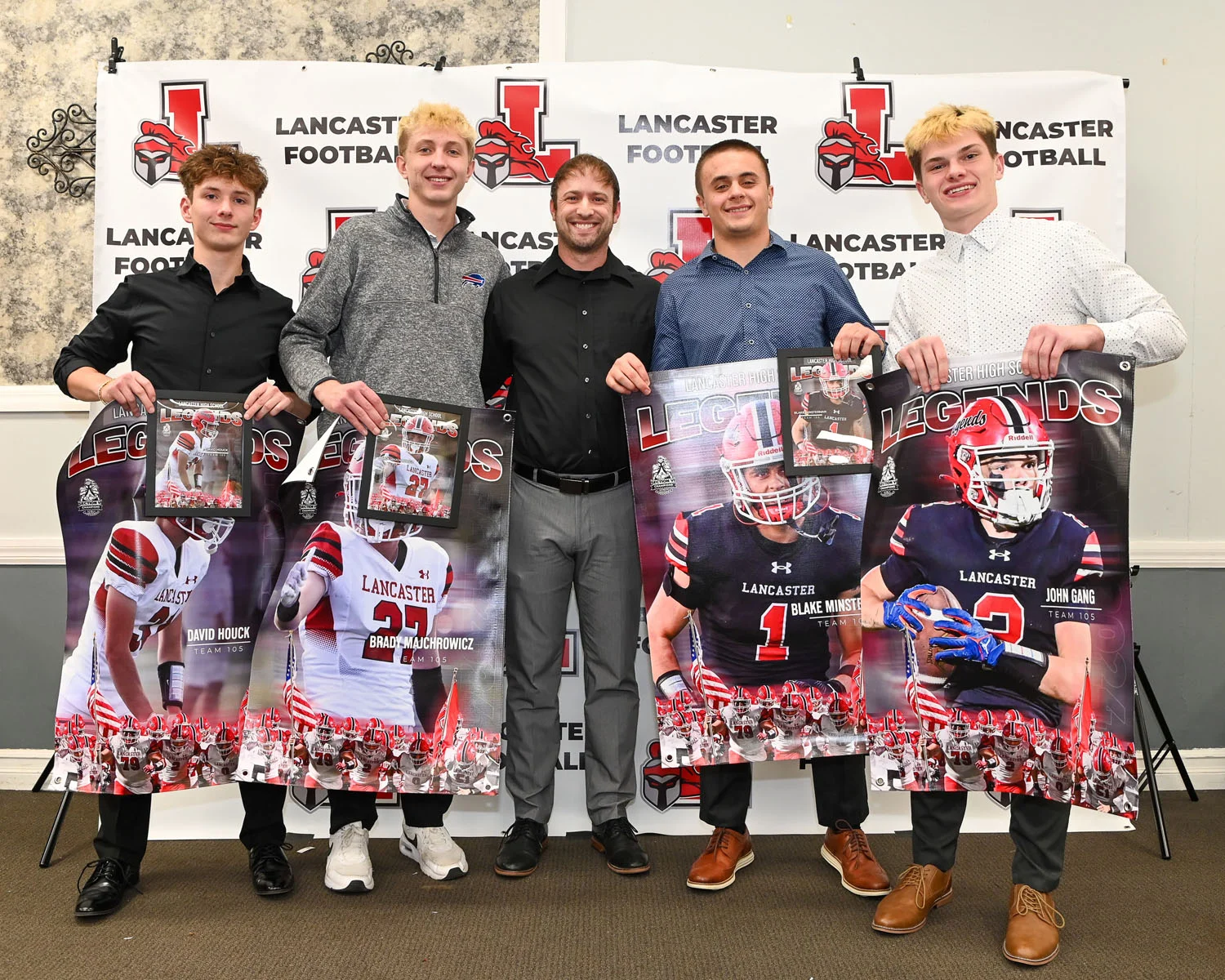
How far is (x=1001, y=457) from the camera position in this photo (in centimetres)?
205

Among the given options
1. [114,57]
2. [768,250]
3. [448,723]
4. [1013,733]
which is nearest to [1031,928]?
[1013,733]

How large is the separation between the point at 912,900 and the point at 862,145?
235 centimetres

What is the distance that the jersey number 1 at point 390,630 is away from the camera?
7.72 feet

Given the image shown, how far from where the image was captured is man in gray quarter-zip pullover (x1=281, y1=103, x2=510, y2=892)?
8.02 feet

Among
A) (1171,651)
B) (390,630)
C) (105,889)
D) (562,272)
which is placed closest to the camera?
(105,889)

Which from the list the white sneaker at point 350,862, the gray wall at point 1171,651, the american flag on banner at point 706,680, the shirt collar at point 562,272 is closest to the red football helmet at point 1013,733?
the american flag on banner at point 706,680

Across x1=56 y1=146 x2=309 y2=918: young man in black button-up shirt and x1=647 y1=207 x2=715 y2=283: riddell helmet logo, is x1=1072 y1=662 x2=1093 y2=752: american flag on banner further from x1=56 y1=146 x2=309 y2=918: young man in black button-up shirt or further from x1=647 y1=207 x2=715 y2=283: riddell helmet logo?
x1=56 y1=146 x2=309 y2=918: young man in black button-up shirt

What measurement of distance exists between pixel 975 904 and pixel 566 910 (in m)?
1.02

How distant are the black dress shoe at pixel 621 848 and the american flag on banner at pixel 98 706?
1.32m

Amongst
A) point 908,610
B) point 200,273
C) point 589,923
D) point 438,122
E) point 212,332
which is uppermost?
point 438,122

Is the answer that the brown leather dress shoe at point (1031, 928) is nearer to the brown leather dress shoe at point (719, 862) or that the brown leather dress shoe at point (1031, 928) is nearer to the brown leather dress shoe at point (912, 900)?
the brown leather dress shoe at point (912, 900)

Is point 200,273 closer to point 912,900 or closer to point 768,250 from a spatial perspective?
point 768,250

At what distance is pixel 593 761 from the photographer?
2.63 m

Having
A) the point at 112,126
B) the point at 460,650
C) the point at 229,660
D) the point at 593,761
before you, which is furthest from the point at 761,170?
the point at 112,126
